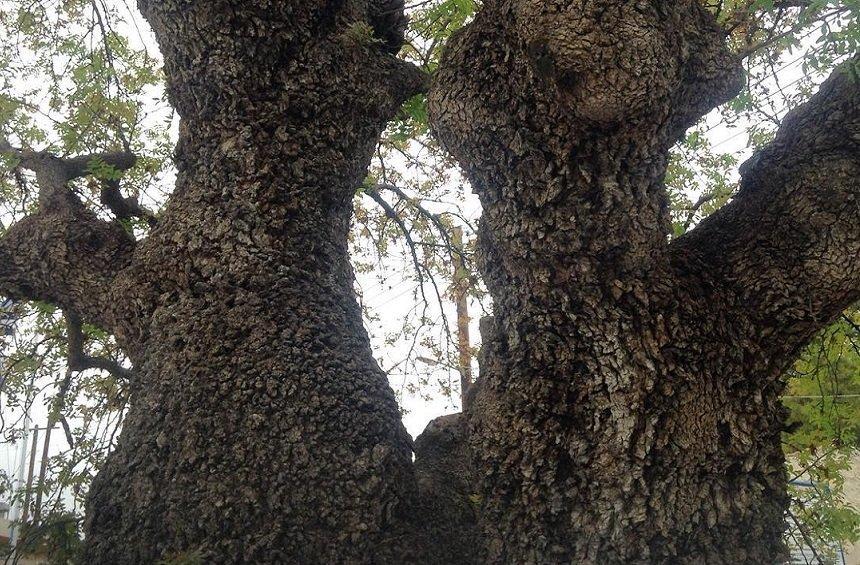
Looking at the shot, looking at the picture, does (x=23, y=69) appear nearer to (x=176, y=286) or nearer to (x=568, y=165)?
(x=176, y=286)

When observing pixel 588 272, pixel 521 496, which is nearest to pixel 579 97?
pixel 588 272

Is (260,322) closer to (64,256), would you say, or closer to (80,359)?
(64,256)

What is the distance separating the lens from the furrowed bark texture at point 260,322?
2.34 metres

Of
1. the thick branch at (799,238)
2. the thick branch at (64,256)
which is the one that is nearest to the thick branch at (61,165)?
the thick branch at (64,256)

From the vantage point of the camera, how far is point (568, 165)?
7.52 ft

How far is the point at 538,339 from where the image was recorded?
2.41m

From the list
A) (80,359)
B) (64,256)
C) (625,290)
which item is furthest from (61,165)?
(625,290)

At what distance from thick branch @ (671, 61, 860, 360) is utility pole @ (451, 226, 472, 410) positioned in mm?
2527

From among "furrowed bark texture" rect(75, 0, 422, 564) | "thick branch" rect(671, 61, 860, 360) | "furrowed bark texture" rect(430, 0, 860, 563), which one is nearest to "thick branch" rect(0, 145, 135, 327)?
"furrowed bark texture" rect(75, 0, 422, 564)

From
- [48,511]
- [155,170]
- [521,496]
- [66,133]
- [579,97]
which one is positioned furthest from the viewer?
[155,170]

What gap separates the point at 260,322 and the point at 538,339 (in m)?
1.06

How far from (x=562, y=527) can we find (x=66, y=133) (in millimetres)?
→ 3458

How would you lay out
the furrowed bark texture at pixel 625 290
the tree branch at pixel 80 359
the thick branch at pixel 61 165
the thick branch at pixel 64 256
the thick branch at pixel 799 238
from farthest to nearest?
the tree branch at pixel 80 359, the thick branch at pixel 61 165, the thick branch at pixel 64 256, the thick branch at pixel 799 238, the furrowed bark texture at pixel 625 290

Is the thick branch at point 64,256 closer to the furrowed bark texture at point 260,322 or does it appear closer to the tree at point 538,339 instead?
the furrowed bark texture at point 260,322
